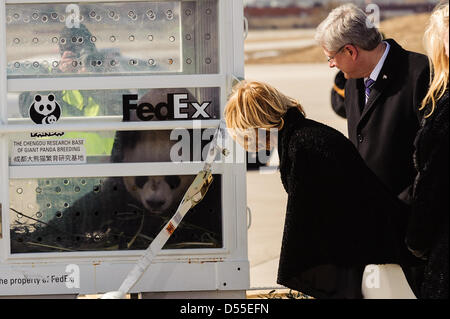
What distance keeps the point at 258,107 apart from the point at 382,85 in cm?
71

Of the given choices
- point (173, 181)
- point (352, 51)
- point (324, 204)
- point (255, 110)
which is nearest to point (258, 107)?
point (255, 110)

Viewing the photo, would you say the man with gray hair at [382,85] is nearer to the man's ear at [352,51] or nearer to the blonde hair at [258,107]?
the man's ear at [352,51]

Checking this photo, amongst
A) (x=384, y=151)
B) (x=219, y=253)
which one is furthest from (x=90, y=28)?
(x=384, y=151)

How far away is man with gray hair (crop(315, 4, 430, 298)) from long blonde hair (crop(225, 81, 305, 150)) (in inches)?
18.0

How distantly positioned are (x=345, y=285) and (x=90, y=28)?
1816 mm

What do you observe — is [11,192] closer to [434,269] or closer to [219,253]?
[219,253]

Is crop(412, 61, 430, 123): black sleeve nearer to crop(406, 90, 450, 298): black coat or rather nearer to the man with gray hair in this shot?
the man with gray hair

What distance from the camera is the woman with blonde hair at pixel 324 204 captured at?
11.9 feet

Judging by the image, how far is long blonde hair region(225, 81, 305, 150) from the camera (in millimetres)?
3719

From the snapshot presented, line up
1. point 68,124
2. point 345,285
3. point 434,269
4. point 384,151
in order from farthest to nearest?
point 68,124 < point 384,151 < point 345,285 < point 434,269

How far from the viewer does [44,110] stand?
457 centimetres

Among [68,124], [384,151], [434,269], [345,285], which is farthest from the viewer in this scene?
[68,124]

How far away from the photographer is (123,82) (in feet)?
15.0
